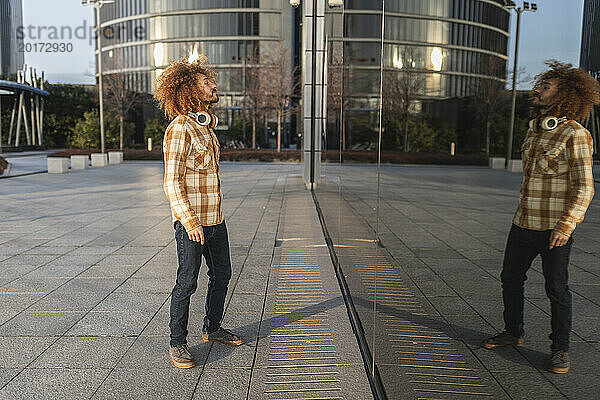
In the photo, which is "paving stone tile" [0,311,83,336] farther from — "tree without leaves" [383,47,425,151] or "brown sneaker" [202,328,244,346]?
"tree without leaves" [383,47,425,151]

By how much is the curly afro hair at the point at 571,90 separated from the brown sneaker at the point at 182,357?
3053 mm

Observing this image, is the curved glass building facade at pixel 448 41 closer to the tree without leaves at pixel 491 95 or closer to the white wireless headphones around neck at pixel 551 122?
the tree without leaves at pixel 491 95

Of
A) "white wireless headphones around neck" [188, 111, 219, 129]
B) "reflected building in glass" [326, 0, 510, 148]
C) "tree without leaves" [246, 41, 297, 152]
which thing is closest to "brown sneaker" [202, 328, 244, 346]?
"white wireless headphones around neck" [188, 111, 219, 129]

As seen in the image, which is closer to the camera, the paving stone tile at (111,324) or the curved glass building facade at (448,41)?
the curved glass building facade at (448,41)

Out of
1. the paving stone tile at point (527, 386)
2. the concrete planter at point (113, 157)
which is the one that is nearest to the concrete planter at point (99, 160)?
the concrete planter at point (113, 157)

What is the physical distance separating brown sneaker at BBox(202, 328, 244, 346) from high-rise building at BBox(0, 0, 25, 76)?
A: 151 feet

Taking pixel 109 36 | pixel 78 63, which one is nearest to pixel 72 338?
pixel 78 63

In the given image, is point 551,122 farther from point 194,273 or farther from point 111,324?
point 111,324

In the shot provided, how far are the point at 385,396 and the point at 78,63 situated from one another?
59.7 meters

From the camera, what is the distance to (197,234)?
141 inches

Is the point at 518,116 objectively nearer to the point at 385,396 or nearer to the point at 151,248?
the point at 385,396

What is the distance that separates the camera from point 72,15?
5575 cm

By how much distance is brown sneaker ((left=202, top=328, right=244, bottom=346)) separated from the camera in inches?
162

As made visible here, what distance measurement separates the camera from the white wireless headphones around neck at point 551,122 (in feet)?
4.53
